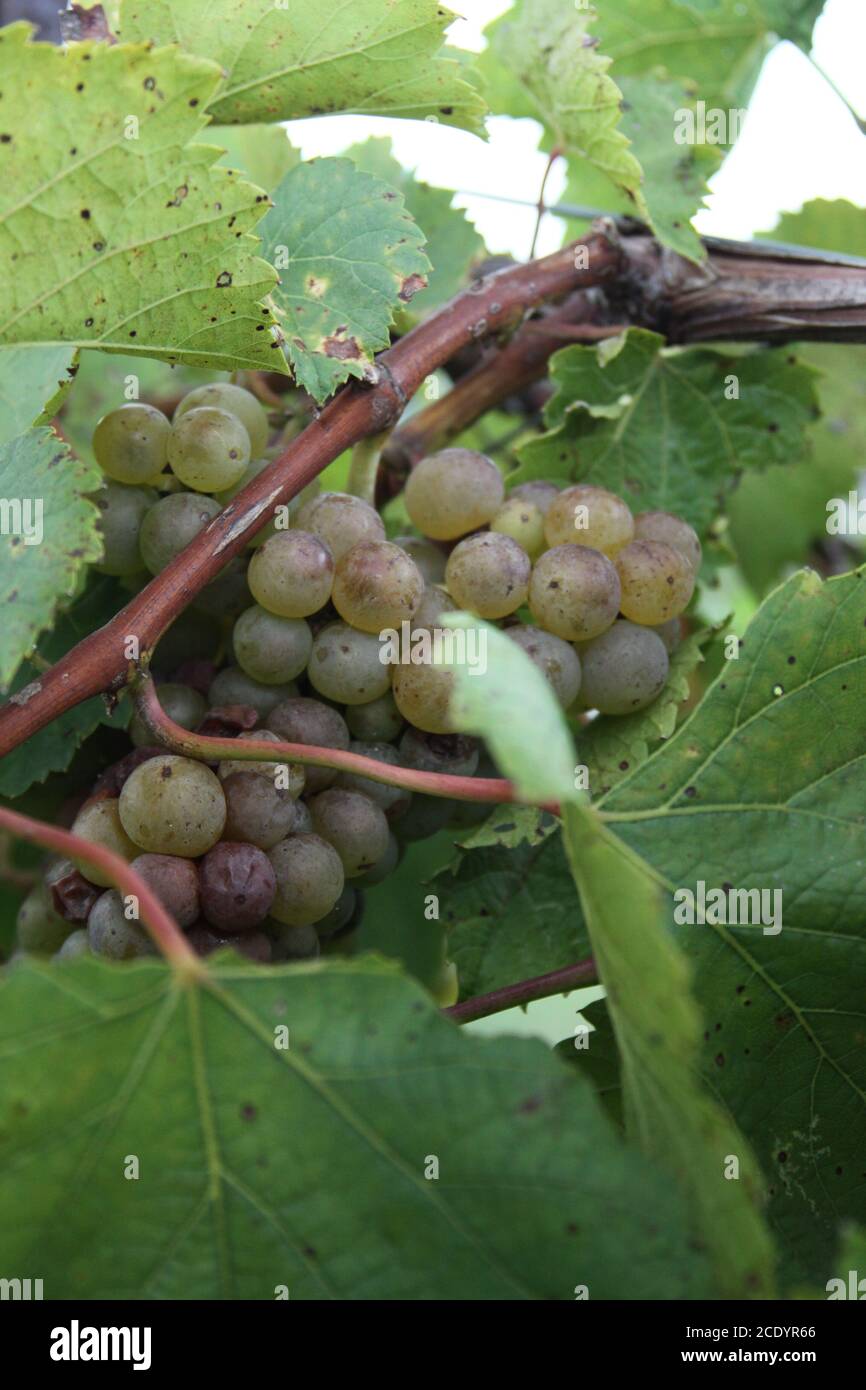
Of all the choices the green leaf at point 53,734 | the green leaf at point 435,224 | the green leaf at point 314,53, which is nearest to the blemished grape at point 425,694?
the green leaf at point 53,734

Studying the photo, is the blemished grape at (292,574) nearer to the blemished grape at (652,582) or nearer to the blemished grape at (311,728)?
the blemished grape at (311,728)

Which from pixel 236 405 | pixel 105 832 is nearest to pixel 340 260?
pixel 236 405

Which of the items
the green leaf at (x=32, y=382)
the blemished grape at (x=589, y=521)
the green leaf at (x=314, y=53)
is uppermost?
the green leaf at (x=314, y=53)

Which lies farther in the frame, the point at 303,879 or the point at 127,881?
the point at 303,879

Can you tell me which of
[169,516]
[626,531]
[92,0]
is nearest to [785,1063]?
[626,531]

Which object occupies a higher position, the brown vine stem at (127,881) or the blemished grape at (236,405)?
the blemished grape at (236,405)

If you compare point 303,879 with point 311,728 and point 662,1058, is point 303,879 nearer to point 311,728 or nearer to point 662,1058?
point 311,728
